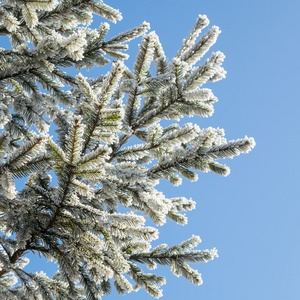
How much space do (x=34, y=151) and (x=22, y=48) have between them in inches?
61.7

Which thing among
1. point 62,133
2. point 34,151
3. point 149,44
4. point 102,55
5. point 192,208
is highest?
point 102,55

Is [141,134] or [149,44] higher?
[149,44]

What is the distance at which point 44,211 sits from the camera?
2906mm

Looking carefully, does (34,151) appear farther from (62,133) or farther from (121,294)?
(121,294)

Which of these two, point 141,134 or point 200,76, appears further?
point 141,134

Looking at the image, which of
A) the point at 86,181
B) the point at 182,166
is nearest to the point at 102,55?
the point at 86,181

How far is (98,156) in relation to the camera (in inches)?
86.6

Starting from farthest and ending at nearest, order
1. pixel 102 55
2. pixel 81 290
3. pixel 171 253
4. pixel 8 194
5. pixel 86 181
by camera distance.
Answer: pixel 81 290, pixel 102 55, pixel 171 253, pixel 86 181, pixel 8 194

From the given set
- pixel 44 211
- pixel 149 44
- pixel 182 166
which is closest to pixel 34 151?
pixel 44 211

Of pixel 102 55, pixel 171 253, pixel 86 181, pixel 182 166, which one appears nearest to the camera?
pixel 182 166

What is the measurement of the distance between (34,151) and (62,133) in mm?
942

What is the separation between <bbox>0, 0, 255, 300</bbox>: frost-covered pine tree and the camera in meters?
2.38

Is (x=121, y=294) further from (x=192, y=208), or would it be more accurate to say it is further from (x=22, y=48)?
(x=22, y=48)

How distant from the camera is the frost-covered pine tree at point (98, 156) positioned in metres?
Result: 2.38
